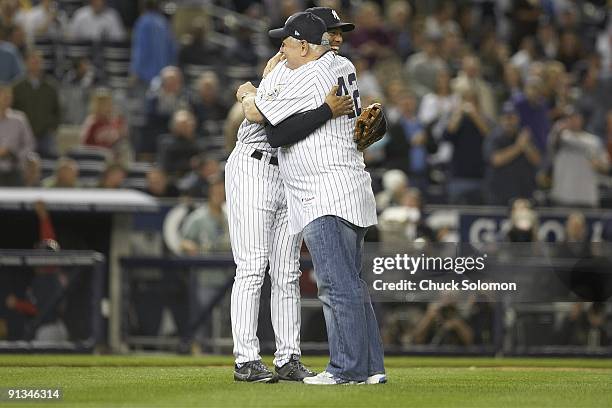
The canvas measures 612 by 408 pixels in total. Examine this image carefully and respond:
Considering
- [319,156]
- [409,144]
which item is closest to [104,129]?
[409,144]

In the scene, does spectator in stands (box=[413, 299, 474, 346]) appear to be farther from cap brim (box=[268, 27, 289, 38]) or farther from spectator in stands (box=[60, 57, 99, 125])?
spectator in stands (box=[60, 57, 99, 125])

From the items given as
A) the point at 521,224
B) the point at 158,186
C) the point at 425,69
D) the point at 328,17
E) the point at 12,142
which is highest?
the point at 425,69

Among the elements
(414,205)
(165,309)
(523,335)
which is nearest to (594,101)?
(414,205)

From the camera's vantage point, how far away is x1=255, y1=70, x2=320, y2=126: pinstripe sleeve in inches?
362

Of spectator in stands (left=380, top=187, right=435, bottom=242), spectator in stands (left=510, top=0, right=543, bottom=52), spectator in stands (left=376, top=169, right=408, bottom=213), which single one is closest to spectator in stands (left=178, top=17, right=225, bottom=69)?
spectator in stands (left=376, top=169, right=408, bottom=213)

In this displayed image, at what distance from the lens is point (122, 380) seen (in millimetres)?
9891

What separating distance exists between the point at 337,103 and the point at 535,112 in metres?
11.7

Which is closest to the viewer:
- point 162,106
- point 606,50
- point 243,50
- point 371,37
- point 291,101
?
point 291,101

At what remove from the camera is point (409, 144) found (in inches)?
750

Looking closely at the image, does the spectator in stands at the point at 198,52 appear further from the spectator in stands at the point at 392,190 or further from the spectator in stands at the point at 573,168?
the spectator in stands at the point at 573,168

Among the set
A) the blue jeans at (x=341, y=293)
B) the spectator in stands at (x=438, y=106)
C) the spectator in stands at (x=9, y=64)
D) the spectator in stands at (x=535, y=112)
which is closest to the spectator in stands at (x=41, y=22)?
the spectator in stands at (x=9, y=64)

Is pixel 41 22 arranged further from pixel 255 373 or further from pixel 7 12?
pixel 255 373

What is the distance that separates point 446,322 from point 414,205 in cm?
221

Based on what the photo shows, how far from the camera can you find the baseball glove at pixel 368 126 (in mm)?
9258
